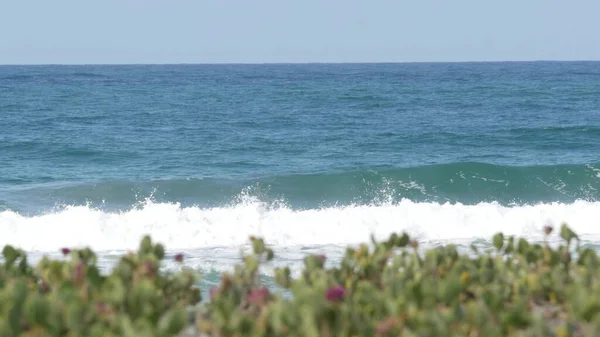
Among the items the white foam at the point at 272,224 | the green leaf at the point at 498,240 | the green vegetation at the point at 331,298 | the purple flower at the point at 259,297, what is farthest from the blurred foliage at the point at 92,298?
the white foam at the point at 272,224

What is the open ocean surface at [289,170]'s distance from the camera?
15.2 m

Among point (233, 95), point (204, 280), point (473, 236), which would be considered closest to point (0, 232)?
point (204, 280)

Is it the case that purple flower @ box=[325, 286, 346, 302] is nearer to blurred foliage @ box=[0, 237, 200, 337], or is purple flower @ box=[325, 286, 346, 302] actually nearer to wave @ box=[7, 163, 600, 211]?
blurred foliage @ box=[0, 237, 200, 337]

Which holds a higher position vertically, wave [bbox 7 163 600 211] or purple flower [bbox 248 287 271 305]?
purple flower [bbox 248 287 271 305]

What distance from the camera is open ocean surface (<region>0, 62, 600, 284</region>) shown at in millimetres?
15203

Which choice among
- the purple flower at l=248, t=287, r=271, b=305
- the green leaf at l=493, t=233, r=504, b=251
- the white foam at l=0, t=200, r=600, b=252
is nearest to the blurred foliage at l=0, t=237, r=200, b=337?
the purple flower at l=248, t=287, r=271, b=305

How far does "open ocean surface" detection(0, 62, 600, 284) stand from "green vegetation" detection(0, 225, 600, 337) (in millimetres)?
4935

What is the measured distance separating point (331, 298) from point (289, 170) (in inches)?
715

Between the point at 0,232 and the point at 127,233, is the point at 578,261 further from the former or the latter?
the point at 0,232

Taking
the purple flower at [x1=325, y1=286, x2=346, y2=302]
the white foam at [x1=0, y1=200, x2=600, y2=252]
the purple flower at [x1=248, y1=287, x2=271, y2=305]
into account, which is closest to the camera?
the purple flower at [x1=325, y1=286, x2=346, y2=302]

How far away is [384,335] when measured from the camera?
383cm

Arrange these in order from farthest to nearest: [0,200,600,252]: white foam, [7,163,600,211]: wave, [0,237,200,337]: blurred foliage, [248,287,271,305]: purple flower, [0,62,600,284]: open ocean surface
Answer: [7,163,600,211]: wave < [0,62,600,284]: open ocean surface < [0,200,600,252]: white foam < [248,287,271,305]: purple flower < [0,237,200,337]: blurred foliage

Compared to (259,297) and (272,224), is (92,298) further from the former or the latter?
(272,224)

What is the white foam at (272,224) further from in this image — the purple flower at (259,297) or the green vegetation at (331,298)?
the purple flower at (259,297)
